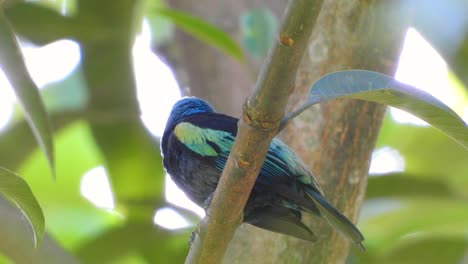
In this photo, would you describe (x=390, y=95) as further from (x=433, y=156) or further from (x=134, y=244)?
(x=433, y=156)

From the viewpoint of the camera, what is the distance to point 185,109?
10.5 feet

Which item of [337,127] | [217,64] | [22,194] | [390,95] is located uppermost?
[217,64]

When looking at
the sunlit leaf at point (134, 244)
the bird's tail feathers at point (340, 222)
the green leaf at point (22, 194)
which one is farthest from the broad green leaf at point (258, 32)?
the green leaf at point (22, 194)

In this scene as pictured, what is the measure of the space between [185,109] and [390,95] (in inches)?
52.9

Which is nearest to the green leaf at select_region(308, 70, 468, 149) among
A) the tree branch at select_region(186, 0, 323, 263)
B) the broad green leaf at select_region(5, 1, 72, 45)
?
the tree branch at select_region(186, 0, 323, 263)

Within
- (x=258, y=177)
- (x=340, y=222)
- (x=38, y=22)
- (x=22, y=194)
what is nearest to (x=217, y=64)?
(x=38, y=22)

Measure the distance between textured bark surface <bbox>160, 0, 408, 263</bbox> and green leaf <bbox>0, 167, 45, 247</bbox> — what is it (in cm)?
80

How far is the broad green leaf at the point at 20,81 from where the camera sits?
9.00 feet

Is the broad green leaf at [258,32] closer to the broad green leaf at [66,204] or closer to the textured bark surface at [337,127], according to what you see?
the textured bark surface at [337,127]

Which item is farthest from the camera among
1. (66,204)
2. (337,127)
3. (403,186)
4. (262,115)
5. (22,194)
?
(66,204)

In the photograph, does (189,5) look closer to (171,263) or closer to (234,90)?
(234,90)

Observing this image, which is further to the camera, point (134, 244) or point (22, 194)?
point (134, 244)

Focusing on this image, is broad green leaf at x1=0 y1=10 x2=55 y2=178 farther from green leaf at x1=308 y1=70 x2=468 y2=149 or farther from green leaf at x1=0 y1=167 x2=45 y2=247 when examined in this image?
green leaf at x1=308 y1=70 x2=468 y2=149

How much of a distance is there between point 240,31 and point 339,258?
141 centimetres
